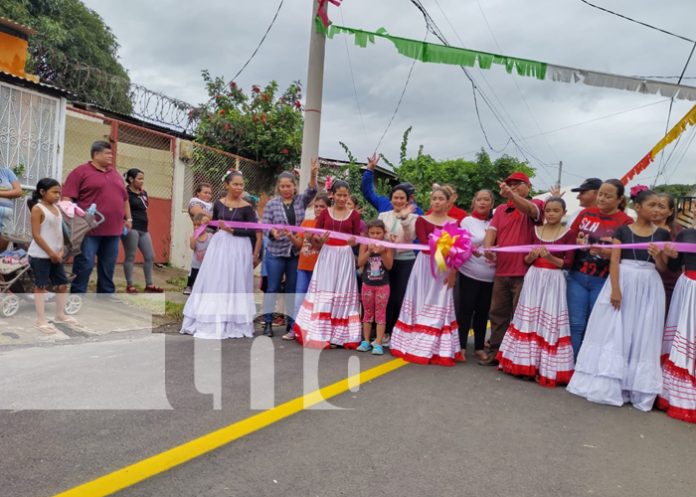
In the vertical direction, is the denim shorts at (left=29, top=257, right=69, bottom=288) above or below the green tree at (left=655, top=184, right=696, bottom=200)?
below

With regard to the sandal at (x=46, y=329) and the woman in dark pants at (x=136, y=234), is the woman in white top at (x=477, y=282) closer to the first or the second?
the sandal at (x=46, y=329)

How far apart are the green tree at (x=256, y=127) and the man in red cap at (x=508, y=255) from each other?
26.4ft

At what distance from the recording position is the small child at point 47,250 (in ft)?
19.7

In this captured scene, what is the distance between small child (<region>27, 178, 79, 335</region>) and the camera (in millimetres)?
6012

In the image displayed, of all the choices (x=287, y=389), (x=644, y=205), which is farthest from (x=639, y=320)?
(x=287, y=389)

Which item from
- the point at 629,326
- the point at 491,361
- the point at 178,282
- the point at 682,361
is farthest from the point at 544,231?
the point at 178,282

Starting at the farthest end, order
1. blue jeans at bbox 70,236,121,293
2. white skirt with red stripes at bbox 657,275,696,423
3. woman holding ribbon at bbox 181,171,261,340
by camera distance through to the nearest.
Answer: blue jeans at bbox 70,236,121,293 → woman holding ribbon at bbox 181,171,261,340 → white skirt with red stripes at bbox 657,275,696,423

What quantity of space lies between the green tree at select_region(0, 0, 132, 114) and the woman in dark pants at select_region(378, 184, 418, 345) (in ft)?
31.6

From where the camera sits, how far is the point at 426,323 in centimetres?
608

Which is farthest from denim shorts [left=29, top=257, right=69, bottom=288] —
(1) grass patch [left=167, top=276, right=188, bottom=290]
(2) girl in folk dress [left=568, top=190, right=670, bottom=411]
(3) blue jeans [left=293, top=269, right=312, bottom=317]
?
(2) girl in folk dress [left=568, top=190, right=670, bottom=411]

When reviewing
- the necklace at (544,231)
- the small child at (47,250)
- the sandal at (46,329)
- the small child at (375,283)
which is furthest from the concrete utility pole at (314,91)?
the sandal at (46,329)

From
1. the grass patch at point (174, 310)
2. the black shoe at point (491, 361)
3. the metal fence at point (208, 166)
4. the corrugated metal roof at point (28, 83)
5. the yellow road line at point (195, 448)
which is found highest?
the corrugated metal roof at point (28, 83)

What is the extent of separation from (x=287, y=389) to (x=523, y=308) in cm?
252

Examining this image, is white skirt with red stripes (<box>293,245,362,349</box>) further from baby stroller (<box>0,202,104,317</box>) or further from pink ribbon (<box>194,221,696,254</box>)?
baby stroller (<box>0,202,104,317</box>)
